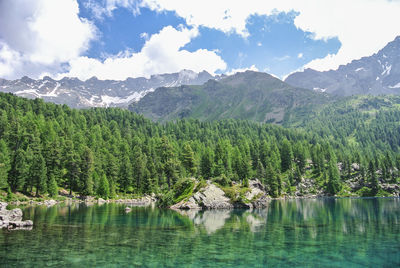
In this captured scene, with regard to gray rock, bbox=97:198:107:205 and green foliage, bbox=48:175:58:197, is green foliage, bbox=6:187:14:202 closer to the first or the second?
green foliage, bbox=48:175:58:197

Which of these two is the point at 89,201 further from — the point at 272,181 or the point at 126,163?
the point at 272,181

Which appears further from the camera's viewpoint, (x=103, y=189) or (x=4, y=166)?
(x=103, y=189)

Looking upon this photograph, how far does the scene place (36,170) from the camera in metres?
90.2

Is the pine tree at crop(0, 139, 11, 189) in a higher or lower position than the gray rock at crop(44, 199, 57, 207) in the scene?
higher

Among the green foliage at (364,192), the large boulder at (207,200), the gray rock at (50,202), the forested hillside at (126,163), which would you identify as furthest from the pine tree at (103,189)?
the green foliage at (364,192)

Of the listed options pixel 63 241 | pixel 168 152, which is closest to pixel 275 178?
pixel 168 152

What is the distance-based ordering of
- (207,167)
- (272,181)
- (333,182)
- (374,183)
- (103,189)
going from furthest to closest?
(333,182), (374,183), (272,181), (207,167), (103,189)

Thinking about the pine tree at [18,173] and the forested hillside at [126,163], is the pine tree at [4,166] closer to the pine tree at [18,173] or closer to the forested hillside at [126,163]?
the forested hillside at [126,163]

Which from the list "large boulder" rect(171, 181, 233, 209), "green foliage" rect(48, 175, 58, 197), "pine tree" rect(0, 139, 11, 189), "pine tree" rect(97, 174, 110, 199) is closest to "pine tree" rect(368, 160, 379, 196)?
"large boulder" rect(171, 181, 233, 209)

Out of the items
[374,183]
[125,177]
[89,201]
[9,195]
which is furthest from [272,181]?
[9,195]

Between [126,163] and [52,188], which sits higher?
[126,163]

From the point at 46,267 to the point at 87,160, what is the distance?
315 ft

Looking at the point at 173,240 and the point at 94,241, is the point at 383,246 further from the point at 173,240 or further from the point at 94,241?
the point at 94,241

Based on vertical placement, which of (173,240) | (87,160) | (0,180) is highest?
(87,160)
